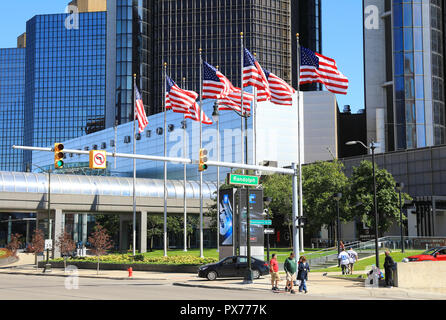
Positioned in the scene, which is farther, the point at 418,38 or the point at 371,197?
the point at 418,38

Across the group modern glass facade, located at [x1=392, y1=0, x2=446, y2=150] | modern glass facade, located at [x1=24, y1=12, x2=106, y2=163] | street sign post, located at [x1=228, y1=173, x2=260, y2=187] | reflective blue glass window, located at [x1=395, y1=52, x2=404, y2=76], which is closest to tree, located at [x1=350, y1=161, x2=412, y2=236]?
street sign post, located at [x1=228, y1=173, x2=260, y2=187]

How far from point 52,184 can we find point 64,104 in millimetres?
106539

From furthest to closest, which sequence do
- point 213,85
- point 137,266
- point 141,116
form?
point 137,266 → point 141,116 → point 213,85

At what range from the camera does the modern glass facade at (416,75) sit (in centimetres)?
10519

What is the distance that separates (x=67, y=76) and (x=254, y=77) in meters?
138

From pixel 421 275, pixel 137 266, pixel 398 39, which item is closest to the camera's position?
pixel 421 275

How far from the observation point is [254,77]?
4056cm

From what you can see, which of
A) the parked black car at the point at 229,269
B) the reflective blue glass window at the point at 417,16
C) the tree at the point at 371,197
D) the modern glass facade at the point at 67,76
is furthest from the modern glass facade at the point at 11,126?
the parked black car at the point at 229,269

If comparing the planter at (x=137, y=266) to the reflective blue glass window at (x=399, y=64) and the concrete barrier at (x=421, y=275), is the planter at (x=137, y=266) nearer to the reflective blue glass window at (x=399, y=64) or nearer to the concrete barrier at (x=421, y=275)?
the concrete barrier at (x=421, y=275)

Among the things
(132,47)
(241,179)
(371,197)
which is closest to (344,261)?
(241,179)

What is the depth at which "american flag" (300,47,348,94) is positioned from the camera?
40.2 m

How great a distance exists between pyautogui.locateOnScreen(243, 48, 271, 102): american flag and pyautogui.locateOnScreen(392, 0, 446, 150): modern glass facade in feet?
230

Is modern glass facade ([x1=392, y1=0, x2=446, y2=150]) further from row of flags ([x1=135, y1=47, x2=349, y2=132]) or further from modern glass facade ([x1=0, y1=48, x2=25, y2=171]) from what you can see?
modern glass facade ([x1=0, y1=48, x2=25, y2=171])

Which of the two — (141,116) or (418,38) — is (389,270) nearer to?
(141,116)
